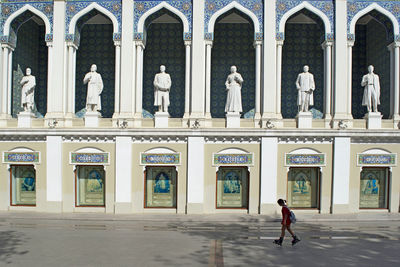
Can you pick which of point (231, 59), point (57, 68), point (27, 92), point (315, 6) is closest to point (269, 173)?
point (231, 59)

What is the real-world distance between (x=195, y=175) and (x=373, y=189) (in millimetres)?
8031

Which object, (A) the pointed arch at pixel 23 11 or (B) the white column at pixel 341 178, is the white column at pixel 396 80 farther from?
(A) the pointed arch at pixel 23 11

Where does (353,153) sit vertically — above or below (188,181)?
above

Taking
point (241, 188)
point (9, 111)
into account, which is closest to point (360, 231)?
point (241, 188)

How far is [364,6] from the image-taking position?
1736cm

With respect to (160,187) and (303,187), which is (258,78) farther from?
(160,187)

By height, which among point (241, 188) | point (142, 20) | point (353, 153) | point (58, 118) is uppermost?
point (142, 20)

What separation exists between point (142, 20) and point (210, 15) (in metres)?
3.07

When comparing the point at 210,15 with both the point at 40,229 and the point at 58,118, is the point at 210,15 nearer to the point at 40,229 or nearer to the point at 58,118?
the point at 58,118

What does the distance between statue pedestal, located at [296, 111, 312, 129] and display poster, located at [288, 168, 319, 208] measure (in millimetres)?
1931

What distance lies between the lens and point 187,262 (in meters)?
9.70

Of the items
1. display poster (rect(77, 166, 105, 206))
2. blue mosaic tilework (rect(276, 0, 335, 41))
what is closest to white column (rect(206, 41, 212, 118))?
blue mosaic tilework (rect(276, 0, 335, 41))

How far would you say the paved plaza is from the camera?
387 inches

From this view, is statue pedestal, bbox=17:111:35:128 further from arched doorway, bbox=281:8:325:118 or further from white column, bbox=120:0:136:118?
arched doorway, bbox=281:8:325:118
